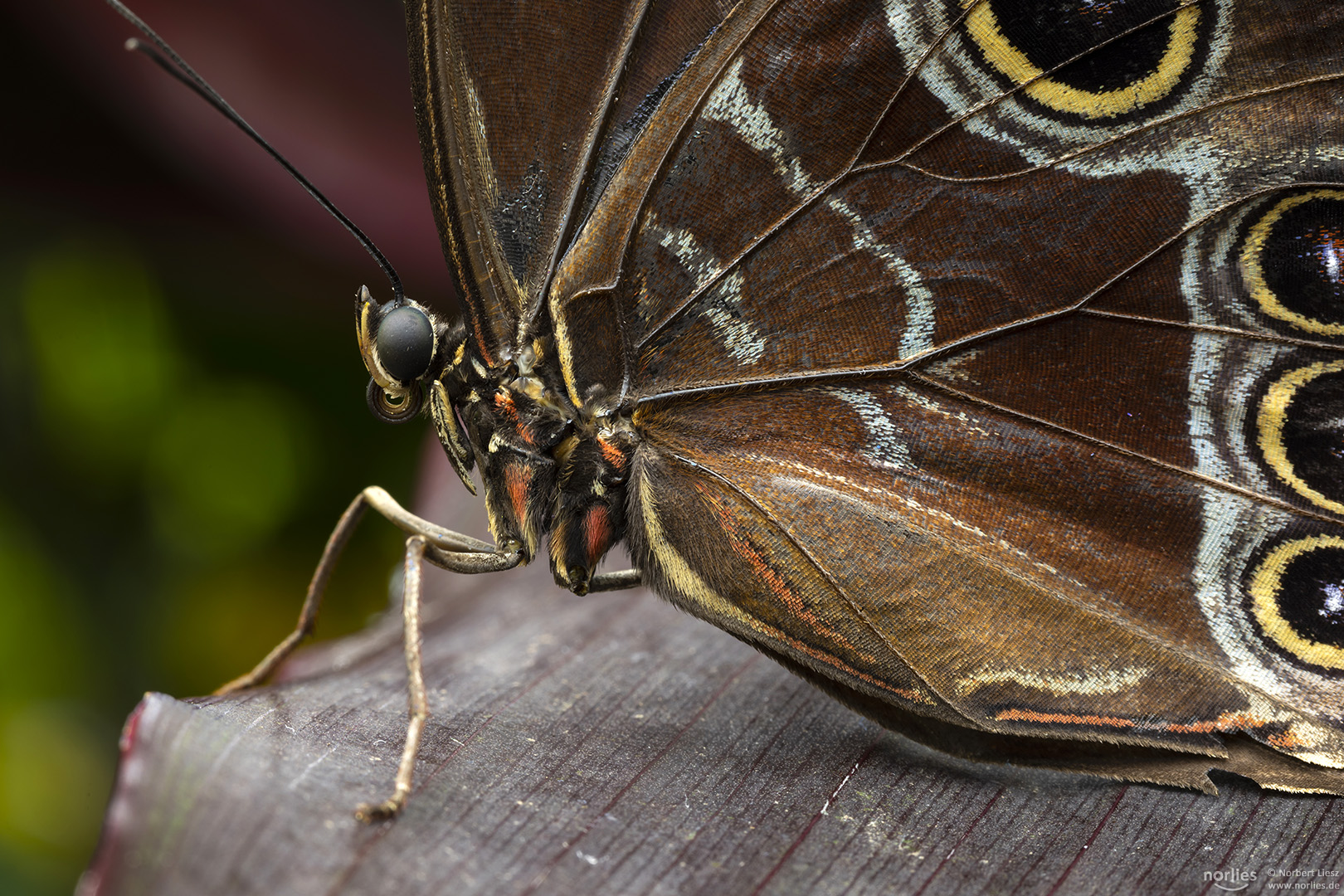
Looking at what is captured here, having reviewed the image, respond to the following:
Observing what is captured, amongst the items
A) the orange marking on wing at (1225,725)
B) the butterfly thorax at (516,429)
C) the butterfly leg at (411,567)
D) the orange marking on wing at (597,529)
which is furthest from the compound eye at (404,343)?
the orange marking on wing at (1225,725)

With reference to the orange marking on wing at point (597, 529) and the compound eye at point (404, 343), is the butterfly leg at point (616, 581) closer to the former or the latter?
the orange marking on wing at point (597, 529)

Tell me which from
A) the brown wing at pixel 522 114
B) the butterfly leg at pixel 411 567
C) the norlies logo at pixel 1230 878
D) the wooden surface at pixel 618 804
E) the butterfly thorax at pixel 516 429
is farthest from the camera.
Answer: the butterfly thorax at pixel 516 429

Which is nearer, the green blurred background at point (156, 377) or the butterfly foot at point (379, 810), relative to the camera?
the butterfly foot at point (379, 810)

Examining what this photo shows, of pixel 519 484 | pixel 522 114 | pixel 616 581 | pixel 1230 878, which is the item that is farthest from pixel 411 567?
pixel 1230 878

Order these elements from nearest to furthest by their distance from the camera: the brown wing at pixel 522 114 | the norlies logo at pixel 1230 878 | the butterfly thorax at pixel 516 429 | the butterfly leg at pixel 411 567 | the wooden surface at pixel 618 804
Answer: the wooden surface at pixel 618 804 → the norlies logo at pixel 1230 878 → the butterfly leg at pixel 411 567 → the brown wing at pixel 522 114 → the butterfly thorax at pixel 516 429

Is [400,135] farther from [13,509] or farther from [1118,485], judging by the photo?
[1118,485]

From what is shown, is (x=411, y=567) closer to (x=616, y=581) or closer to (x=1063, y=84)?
(x=616, y=581)

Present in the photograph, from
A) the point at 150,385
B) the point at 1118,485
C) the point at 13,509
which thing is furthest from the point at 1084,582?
the point at 13,509
